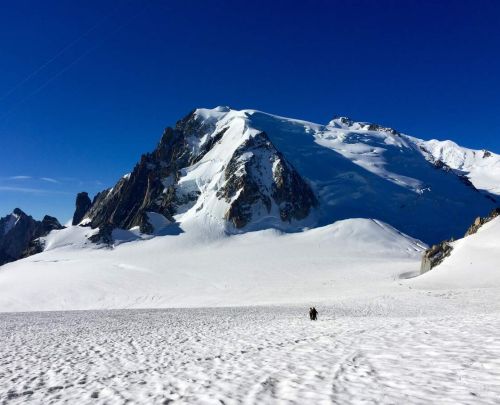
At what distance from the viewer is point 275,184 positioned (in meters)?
121

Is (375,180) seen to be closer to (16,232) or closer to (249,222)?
(249,222)

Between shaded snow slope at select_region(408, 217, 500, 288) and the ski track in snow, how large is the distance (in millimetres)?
31079

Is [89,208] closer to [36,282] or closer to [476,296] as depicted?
[36,282]

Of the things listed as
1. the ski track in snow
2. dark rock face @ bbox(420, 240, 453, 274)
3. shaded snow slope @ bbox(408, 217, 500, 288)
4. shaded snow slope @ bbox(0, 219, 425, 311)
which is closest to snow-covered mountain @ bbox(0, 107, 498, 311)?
shaded snow slope @ bbox(0, 219, 425, 311)

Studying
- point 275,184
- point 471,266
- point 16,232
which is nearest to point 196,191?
point 275,184

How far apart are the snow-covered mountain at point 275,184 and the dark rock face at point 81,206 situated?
123cm

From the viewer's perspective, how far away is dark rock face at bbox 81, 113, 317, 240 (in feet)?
380

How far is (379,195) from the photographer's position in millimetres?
135375

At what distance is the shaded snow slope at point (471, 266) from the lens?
149 ft

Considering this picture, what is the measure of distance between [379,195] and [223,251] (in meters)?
65.4

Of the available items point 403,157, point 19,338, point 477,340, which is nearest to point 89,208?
point 403,157

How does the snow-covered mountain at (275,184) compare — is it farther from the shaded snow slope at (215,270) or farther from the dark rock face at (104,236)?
the shaded snow slope at (215,270)

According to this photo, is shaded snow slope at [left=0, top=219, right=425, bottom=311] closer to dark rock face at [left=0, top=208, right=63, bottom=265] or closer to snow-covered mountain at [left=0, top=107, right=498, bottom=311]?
snow-covered mountain at [left=0, top=107, right=498, bottom=311]

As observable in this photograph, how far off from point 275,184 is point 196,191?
79.7ft
